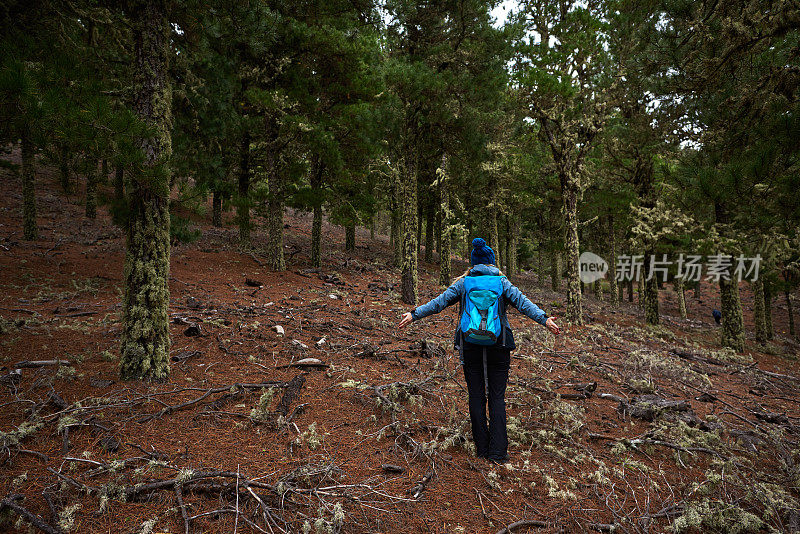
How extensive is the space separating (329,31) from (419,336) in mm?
9179

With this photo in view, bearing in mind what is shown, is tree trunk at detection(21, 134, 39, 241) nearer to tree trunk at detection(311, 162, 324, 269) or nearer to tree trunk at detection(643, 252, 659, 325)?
tree trunk at detection(311, 162, 324, 269)

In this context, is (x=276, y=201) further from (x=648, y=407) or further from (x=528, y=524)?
(x=528, y=524)

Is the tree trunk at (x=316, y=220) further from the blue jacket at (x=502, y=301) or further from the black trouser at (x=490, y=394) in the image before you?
the black trouser at (x=490, y=394)

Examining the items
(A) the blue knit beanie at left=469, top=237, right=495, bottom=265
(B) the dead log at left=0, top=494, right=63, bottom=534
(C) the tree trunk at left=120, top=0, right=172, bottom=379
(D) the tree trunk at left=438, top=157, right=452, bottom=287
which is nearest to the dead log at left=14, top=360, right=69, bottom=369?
(C) the tree trunk at left=120, top=0, right=172, bottom=379

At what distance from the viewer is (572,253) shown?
12.4 m

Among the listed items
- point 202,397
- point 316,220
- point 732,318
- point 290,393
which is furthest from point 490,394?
point 732,318

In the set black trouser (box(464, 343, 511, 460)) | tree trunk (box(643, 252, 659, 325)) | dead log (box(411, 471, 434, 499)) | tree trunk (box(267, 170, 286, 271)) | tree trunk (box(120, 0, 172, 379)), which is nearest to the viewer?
dead log (box(411, 471, 434, 499))

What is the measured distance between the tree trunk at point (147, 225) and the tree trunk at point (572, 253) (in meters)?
11.6

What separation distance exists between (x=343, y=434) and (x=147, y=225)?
3641 mm

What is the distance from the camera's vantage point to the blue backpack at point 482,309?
3.78 metres

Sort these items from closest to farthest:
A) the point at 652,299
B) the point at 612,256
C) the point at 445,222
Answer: the point at 445,222, the point at 652,299, the point at 612,256

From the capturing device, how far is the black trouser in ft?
12.8

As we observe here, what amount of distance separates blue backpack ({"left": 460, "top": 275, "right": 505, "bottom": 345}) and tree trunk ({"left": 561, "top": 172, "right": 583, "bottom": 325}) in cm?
947

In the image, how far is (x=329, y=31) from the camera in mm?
10430
